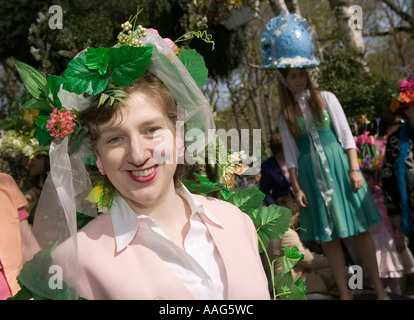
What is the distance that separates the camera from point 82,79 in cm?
140

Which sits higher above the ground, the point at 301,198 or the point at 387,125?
the point at 387,125

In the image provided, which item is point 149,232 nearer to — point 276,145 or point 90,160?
point 90,160

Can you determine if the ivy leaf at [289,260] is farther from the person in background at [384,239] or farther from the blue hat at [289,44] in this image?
the person in background at [384,239]

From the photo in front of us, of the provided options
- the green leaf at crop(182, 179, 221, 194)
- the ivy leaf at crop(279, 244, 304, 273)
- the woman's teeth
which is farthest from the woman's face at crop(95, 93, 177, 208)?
the ivy leaf at crop(279, 244, 304, 273)

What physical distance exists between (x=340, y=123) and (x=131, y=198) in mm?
2758

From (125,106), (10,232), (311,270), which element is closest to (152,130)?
(125,106)

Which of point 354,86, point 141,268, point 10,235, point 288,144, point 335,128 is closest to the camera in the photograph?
point 141,268

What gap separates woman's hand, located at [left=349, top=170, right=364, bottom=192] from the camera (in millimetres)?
3820

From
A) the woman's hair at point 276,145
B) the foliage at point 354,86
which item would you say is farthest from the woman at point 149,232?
the foliage at point 354,86

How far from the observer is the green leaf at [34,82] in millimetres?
1456

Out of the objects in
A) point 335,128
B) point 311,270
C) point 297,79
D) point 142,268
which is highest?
point 297,79

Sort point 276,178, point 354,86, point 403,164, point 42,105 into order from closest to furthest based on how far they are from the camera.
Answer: point 42,105
point 403,164
point 276,178
point 354,86

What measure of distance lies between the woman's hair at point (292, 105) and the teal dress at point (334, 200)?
0.14 ft

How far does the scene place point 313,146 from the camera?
3945 mm
